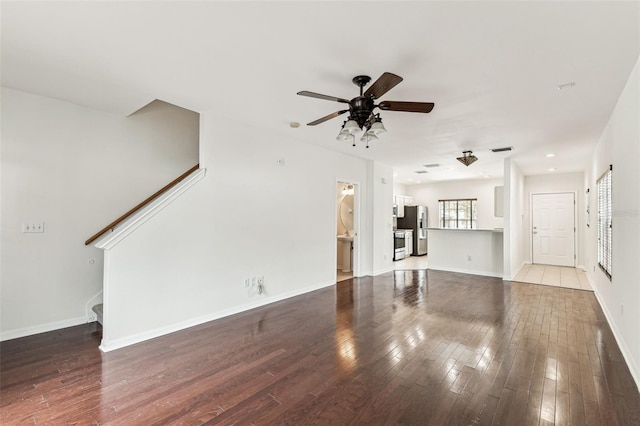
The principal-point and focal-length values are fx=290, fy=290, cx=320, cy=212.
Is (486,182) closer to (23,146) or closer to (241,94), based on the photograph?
(241,94)

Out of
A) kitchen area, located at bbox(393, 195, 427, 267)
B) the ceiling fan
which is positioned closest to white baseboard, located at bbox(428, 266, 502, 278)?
kitchen area, located at bbox(393, 195, 427, 267)

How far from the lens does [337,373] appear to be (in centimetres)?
246

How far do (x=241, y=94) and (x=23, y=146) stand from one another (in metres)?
2.48

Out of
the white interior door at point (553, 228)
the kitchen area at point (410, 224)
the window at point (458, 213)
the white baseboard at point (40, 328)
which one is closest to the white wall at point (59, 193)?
the white baseboard at point (40, 328)

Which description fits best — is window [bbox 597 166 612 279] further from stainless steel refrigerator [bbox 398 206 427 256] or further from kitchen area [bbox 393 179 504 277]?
stainless steel refrigerator [bbox 398 206 427 256]

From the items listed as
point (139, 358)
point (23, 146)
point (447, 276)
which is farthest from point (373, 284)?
point (23, 146)

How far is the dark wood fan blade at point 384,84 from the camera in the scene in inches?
83.4

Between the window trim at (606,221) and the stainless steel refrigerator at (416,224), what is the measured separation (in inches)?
212

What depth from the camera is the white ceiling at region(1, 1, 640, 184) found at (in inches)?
72.9

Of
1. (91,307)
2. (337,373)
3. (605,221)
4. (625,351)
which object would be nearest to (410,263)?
(605,221)

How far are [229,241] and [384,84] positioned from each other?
2.77 meters

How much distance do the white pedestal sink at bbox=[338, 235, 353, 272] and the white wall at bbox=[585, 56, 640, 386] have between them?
14.8 feet

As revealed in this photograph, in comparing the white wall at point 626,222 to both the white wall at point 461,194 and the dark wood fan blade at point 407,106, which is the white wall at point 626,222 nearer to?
the dark wood fan blade at point 407,106

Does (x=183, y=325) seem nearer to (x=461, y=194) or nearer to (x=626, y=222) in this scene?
(x=626, y=222)
